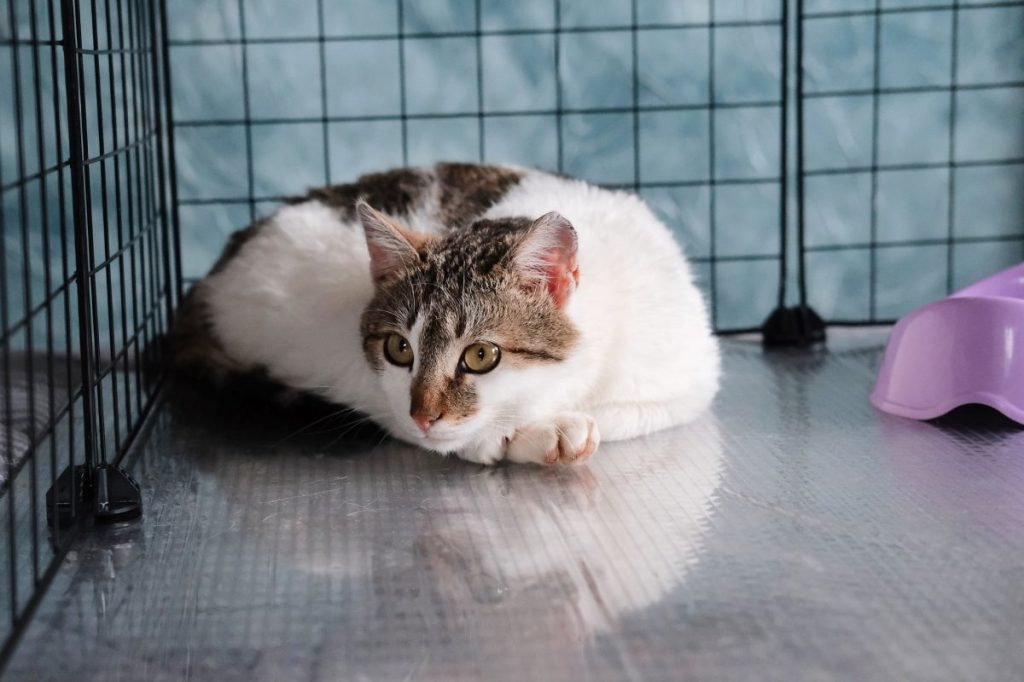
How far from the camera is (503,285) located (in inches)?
66.6

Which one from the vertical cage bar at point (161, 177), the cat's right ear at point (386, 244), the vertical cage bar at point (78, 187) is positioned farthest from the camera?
the vertical cage bar at point (161, 177)

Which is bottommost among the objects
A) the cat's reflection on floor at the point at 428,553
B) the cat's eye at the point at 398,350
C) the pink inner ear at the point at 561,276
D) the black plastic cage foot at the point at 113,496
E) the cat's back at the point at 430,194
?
the cat's reflection on floor at the point at 428,553

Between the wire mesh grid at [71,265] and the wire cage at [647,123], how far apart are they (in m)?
0.03

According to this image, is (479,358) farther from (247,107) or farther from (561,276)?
(247,107)

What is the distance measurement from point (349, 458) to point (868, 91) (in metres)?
1.37

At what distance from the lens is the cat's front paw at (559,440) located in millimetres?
1715

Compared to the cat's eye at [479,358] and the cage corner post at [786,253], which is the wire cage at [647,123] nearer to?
the cage corner post at [786,253]

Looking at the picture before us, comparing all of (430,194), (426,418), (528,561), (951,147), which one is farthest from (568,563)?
(951,147)

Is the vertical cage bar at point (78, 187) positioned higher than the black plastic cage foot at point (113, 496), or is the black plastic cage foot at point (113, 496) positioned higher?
the vertical cage bar at point (78, 187)

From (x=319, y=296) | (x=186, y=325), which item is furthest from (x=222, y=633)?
(x=186, y=325)

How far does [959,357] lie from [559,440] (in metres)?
Result: 0.66

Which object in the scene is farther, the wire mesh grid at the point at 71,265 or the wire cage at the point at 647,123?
the wire cage at the point at 647,123

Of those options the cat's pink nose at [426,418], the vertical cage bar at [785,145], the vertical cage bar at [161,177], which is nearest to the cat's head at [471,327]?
the cat's pink nose at [426,418]

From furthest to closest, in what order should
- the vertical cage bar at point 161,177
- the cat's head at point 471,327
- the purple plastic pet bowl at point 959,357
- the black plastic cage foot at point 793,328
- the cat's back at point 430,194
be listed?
the black plastic cage foot at point 793,328 < the vertical cage bar at point 161,177 < the cat's back at point 430,194 < the purple plastic pet bowl at point 959,357 < the cat's head at point 471,327
